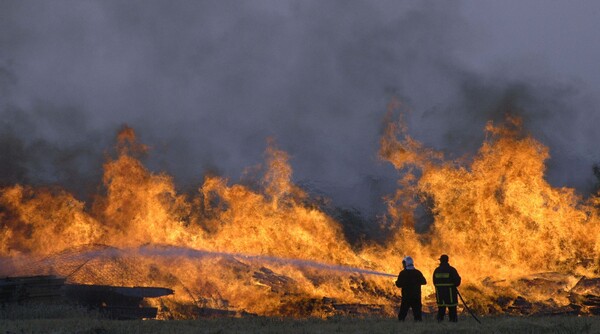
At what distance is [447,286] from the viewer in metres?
15.1

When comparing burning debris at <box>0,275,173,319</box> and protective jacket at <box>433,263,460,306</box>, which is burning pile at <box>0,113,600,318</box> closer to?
burning debris at <box>0,275,173,319</box>

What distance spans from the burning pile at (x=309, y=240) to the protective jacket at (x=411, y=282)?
5.34 meters

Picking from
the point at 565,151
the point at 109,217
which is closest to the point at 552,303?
the point at 565,151

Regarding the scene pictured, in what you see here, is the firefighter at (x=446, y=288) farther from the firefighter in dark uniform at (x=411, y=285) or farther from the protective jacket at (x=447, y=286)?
the firefighter in dark uniform at (x=411, y=285)

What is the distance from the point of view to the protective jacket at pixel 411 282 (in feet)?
50.5

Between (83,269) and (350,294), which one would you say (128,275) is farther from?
(350,294)

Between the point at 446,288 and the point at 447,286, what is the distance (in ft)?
0.20

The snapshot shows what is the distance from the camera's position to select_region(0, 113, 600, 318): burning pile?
20.8 m

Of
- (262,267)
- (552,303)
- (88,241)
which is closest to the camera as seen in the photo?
(552,303)

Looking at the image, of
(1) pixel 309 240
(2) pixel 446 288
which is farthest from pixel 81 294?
(2) pixel 446 288

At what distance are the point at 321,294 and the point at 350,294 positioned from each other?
114 centimetres

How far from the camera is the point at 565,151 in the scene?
97.8 feet

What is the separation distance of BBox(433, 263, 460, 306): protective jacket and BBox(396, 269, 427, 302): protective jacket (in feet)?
1.46

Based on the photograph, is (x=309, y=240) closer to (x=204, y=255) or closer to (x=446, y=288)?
(x=204, y=255)
